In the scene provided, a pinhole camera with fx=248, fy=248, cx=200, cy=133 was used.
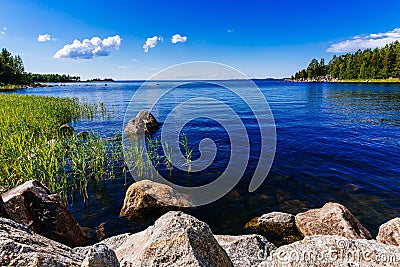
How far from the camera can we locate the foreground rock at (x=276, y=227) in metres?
8.66

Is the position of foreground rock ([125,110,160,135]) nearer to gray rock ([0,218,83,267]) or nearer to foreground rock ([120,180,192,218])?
foreground rock ([120,180,192,218])

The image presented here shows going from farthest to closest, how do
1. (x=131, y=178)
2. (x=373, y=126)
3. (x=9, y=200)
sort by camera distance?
(x=373, y=126) < (x=131, y=178) < (x=9, y=200)

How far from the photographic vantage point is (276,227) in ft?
30.0

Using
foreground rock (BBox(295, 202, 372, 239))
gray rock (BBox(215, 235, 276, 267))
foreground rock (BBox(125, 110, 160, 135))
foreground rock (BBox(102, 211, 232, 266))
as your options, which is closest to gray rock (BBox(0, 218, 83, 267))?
foreground rock (BBox(102, 211, 232, 266))

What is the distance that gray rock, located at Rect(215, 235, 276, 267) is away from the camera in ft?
19.6

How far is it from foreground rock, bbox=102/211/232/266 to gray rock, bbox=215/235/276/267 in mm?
1589

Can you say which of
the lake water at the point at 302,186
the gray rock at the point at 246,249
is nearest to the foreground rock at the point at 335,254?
the gray rock at the point at 246,249

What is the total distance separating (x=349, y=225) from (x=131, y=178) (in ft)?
34.1

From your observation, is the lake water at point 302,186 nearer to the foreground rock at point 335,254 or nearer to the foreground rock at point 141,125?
the foreground rock at point 141,125

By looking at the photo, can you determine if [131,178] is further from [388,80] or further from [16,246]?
[388,80]

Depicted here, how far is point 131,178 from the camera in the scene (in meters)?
13.8

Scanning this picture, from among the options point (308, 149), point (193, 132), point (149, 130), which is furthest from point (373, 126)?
point (149, 130)

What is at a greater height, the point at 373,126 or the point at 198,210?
the point at 373,126

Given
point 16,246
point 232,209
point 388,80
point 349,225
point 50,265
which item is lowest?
point 232,209
